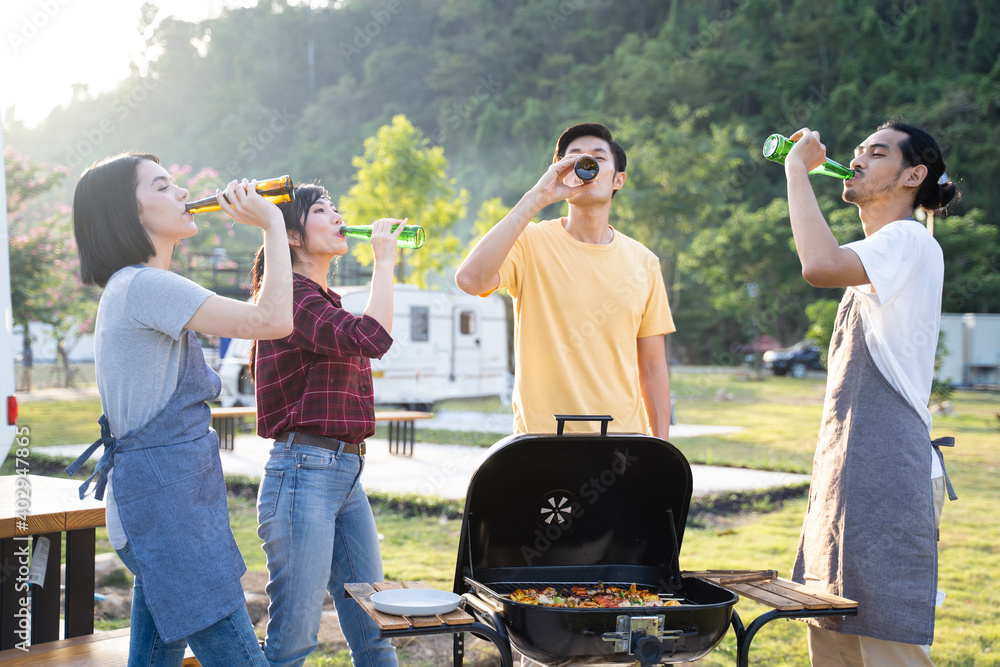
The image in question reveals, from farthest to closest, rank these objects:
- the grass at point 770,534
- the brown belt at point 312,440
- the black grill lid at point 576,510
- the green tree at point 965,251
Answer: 1. the green tree at point 965,251
2. the grass at point 770,534
3. the brown belt at point 312,440
4. the black grill lid at point 576,510

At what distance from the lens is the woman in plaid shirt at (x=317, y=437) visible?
2.20 m

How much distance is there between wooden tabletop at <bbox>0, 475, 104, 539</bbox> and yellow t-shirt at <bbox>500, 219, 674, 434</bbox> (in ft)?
4.89

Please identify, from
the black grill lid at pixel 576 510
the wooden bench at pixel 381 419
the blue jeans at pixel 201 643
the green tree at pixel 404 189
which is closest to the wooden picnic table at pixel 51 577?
the blue jeans at pixel 201 643

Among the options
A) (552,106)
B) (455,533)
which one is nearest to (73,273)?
(455,533)

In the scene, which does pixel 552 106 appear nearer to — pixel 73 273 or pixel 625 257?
pixel 73 273

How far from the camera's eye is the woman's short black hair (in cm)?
190

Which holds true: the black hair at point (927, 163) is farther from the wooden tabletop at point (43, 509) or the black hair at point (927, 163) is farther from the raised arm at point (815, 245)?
the wooden tabletop at point (43, 509)

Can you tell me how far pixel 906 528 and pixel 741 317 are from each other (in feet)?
102

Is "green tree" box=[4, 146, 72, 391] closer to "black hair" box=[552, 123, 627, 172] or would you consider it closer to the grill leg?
"black hair" box=[552, 123, 627, 172]

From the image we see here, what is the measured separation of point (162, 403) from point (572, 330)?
1.29 metres

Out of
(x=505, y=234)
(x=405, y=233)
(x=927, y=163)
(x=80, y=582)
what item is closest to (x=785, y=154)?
(x=927, y=163)

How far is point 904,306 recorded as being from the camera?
226 centimetres

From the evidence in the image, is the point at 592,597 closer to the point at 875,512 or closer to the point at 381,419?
the point at 875,512

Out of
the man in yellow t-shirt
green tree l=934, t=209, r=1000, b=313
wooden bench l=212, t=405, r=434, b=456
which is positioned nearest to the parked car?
green tree l=934, t=209, r=1000, b=313
